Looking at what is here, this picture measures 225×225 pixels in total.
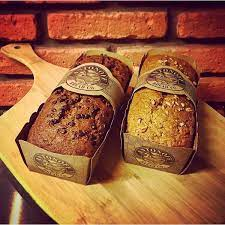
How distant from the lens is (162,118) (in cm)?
91

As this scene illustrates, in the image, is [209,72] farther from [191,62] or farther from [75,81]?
[75,81]

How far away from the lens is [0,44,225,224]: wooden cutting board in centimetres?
82

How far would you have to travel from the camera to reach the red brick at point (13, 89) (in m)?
1.31

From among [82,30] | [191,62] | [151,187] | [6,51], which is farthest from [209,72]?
[6,51]

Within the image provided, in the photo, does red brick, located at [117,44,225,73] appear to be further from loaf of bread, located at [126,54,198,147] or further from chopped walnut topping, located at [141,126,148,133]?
chopped walnut topping, located at [141,126,148,133]

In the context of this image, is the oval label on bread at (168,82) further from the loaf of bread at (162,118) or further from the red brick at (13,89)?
the red brick at (13,89)

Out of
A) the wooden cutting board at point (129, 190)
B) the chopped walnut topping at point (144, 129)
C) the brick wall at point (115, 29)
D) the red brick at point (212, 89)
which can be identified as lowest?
the wooden cutting board at point (129, 190)

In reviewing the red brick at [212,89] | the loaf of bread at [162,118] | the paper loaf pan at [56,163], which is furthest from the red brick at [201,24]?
the paper loaf pan at [56,163]

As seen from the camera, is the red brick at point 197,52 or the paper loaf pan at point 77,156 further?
the red brick at point 197,52

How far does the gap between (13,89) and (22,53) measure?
15 cm

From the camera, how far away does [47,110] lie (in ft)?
3.04

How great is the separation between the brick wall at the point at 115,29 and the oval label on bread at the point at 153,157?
45 cm

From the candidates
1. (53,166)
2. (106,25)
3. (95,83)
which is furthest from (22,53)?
(53,166)

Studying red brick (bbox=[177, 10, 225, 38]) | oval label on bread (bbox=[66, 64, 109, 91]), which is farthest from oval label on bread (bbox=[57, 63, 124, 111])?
red brick (bbox=[177, 10, 225, 38])
